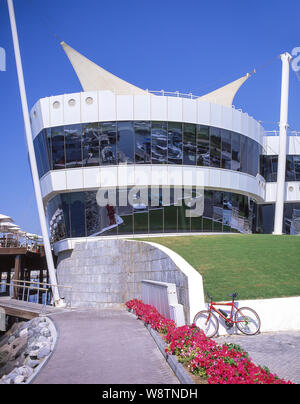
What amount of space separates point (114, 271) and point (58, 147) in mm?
10054

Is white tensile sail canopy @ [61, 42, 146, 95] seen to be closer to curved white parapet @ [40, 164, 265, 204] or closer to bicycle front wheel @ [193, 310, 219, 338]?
curved white parapet @ [40, 164, 265, 204]

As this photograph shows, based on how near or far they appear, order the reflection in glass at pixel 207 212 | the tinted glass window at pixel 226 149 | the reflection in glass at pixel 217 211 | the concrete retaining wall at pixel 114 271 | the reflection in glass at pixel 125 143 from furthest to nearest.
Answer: the tinted glass window at pixel 226 149 → the reflection in glass at pixel 217 211 → the reflection in glass at pixel 207 212 → the reflection in glass at pixel 125 143 → the concrete retaining wall at pixel 114 271

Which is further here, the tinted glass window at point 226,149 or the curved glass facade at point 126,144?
the tinted glass window at point 226,149

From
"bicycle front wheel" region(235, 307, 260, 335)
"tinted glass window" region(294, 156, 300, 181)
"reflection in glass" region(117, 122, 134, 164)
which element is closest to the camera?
"bicycle front wheel" region(235, 307, 260, 335)

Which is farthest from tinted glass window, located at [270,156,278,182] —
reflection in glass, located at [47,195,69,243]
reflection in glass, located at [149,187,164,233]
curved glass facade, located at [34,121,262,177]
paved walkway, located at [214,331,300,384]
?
paved walkway, located at [214,331,300,384]

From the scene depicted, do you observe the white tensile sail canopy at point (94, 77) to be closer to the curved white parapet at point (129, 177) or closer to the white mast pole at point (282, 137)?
the curved white parapet at point (129, 177)

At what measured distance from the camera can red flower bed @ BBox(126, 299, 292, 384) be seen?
6.38m

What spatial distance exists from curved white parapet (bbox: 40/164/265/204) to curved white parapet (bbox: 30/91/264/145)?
328cm

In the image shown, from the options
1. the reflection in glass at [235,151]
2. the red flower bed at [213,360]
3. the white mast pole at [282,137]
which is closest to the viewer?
the red flower bed at [213,360]

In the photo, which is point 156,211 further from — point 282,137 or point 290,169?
point 290,169

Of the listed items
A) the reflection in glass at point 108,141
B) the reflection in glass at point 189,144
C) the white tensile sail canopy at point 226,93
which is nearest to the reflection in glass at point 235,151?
the reflection in glass at point 189,144

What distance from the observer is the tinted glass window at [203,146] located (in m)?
28.9

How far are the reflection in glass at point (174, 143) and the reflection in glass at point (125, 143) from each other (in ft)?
8.62
